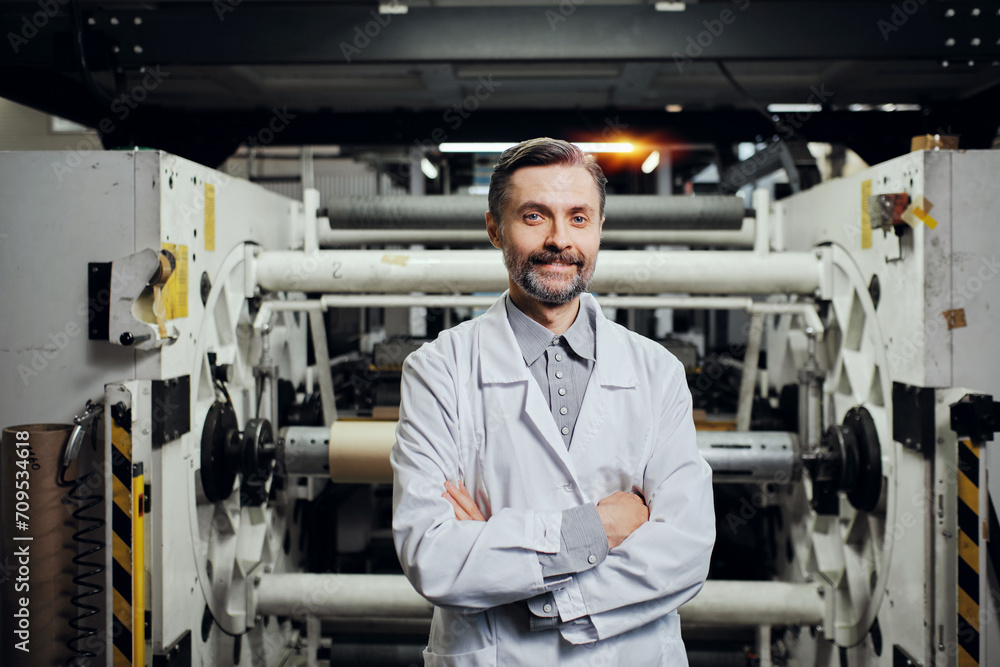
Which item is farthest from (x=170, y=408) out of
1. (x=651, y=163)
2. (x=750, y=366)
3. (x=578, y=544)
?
(x=651, y=163)

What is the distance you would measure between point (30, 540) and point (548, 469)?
1.48 metres

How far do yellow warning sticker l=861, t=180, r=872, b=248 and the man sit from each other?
4.10ft

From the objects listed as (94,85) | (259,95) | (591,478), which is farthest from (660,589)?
(259,95)

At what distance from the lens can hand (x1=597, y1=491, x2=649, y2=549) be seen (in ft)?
4.34

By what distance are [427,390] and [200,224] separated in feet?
4.16

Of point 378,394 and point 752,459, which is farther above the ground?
point 378,394

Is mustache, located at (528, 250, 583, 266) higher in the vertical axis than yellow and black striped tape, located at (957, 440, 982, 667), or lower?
higher

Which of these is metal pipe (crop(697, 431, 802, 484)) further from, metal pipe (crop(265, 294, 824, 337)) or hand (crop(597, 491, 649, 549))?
hand (crop(597, 491, 649, 549))

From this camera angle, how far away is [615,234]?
3.02m

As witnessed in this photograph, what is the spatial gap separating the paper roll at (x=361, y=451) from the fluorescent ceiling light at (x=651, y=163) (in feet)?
12.5

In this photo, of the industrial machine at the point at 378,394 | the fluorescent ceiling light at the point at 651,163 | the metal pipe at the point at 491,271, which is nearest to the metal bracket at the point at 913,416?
the industrial machine at the point at 378,394

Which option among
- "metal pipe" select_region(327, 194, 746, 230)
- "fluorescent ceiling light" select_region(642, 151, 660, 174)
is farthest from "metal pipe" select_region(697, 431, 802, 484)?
"fluorescent ceiling light" select_region(642, 151, 660, 174)

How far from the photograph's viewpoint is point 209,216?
2.30 meters

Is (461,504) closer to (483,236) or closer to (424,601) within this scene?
(424,601)
